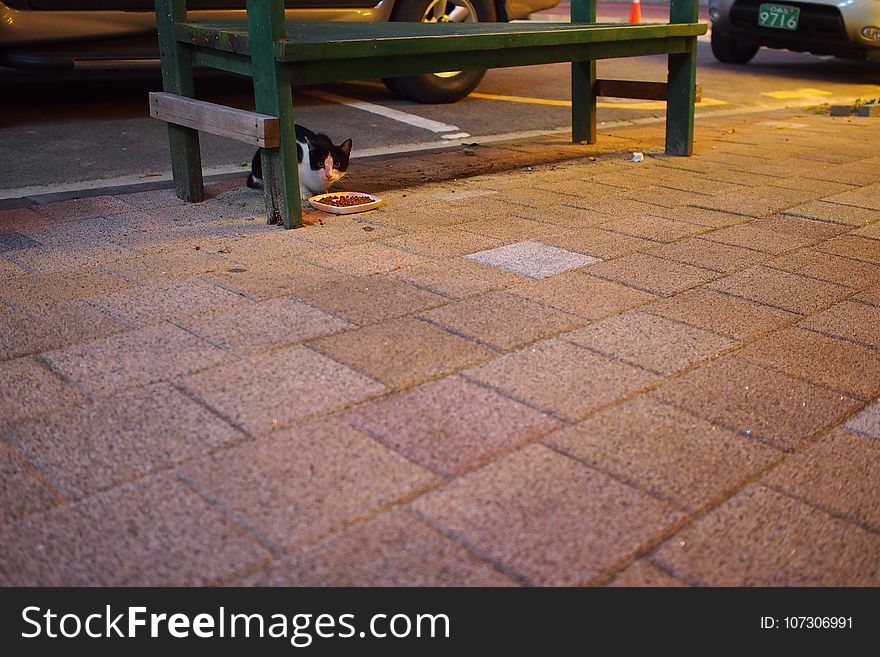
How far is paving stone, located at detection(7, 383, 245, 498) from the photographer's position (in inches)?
76.7

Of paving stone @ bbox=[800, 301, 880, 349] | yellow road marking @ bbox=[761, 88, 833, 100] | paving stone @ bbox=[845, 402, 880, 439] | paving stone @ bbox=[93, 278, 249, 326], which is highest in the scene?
yellow road marking @ bbox=[761, 88, 833, 100]

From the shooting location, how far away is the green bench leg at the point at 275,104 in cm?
359

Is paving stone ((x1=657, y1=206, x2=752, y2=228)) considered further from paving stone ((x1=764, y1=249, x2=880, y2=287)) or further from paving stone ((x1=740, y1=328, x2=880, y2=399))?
paving stone ((x1=740, y1=328, x2=880, y2=399))

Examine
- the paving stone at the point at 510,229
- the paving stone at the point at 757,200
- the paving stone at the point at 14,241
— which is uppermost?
the paving stone at the point at 14,241

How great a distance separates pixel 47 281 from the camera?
10.3 ft

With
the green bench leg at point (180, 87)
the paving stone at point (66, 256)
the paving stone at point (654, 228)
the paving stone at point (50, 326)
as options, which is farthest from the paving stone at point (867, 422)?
the green bench leg at point (180, 87)

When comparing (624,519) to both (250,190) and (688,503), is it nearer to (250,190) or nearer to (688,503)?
(688,503)

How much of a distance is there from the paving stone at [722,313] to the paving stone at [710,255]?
31 cm

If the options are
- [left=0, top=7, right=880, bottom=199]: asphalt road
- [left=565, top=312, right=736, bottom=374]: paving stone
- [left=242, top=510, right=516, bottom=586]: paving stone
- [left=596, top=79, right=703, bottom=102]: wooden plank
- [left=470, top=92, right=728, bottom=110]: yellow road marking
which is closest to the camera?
[left=242, top=510, right=516, bottom=586]: paving stone

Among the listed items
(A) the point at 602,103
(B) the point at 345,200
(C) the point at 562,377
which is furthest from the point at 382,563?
(A) the point at 602,103

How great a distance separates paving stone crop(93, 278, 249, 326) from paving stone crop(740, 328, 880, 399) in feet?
4.93

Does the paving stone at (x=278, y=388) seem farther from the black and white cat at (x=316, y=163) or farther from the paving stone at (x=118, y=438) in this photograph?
the black and white cat at (x=316, y=163)

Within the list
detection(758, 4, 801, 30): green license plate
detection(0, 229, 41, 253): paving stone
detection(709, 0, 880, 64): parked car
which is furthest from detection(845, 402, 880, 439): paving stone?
detection(758, 4, 801, 30): green license plate

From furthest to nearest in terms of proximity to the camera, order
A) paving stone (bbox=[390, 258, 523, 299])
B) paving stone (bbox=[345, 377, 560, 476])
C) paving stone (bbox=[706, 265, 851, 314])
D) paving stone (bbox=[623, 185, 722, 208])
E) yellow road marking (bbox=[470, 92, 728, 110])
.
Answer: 1. yellow road marking (bbox=[470, 92, 728, 110])
2. paving stone (bbox=[623, 185, 722, 208])
3. paving stone (bbox=[390, 258, 523, 299])
4. paving stone (bbox=[706, 265, 851, 314])
5. paving stone (bbox=[345, 377, 560, 476])
